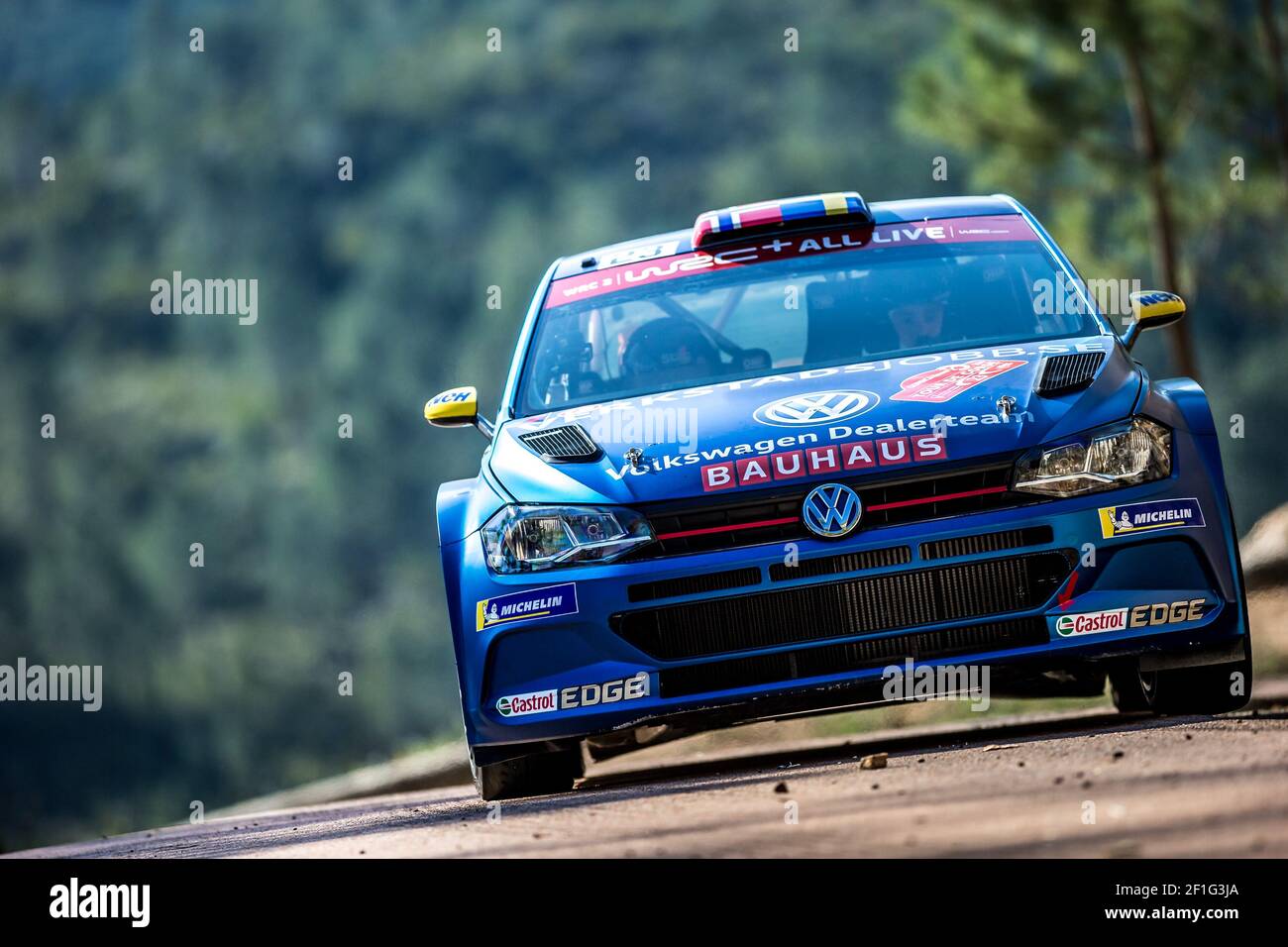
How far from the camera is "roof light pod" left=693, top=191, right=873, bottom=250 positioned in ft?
24.9

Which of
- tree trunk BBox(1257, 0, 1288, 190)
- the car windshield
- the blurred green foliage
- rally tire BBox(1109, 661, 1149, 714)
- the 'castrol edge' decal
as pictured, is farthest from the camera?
the blurred green foliage

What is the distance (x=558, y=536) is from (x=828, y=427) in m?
0.97

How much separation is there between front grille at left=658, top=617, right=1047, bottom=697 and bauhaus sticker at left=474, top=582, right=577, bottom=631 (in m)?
0.59

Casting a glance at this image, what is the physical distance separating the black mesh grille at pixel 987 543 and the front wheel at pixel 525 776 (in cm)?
152

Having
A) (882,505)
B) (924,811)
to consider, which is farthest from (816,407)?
(924,811)

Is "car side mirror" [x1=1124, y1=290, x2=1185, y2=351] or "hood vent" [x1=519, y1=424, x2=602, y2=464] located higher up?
"car side mirror" [x1=1124, y1=290, x2=1185, y2=351]

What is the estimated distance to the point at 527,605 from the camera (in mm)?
6074

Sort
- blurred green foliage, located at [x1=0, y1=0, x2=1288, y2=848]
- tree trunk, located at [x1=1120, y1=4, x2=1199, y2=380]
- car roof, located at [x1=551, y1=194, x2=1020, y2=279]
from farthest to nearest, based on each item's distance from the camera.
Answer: blurred green foliage, located at [x1=0, y1=0, x2=1288, y2=848], tree trunk, located at [x1=1120, y1=4, x2=1199, y2=380], car roof, located at [x1=551, y1=194, x2=1020, y2=279]

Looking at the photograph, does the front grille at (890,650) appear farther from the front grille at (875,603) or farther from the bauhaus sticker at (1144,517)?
the bauhaus sticker at (1144,517)

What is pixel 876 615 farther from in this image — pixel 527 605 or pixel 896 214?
pixel 896 214

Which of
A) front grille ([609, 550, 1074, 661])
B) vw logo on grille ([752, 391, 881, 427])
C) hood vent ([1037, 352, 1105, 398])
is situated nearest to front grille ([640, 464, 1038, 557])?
front grille ([609, 550, 1074, 661])

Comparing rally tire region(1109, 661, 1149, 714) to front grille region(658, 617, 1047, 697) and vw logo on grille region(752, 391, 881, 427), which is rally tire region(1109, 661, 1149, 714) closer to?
front grille region(658, 617, 1047, 697)

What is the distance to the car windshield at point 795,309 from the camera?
23.0 ft

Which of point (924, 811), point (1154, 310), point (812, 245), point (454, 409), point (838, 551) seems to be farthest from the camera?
point (812, 245)
